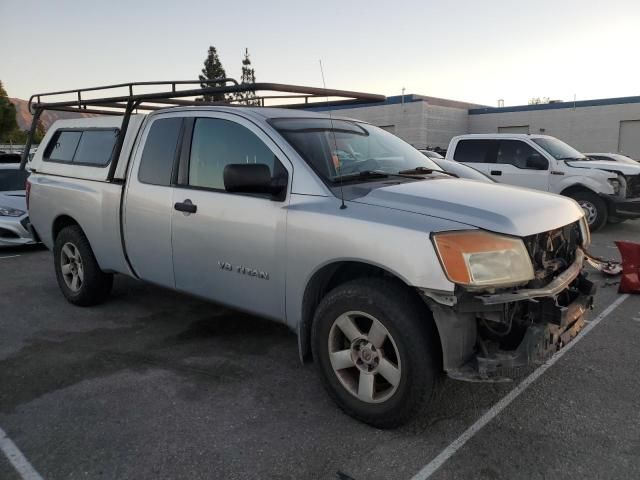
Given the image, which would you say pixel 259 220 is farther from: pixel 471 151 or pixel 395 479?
pixel 471 151

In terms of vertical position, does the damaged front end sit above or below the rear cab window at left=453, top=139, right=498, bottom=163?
below

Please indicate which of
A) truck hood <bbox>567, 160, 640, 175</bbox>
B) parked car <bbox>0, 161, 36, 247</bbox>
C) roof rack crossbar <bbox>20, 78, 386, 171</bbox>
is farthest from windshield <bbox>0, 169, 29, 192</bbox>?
truck hood <bbox>567, 160, 640, 175</bbox>

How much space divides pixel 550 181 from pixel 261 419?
9199 mm

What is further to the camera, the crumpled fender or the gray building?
the gray building

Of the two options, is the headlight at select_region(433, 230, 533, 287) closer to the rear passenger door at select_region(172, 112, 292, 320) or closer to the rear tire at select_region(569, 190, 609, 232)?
the rear passenger door at select_region(172, 112, 292, 320)

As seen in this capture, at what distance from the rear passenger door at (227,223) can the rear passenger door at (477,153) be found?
8.34 metres

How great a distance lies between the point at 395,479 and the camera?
2.58 m

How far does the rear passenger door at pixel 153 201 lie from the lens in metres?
4.11

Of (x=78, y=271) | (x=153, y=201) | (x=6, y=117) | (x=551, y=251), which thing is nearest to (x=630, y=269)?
(x=551, y=251)

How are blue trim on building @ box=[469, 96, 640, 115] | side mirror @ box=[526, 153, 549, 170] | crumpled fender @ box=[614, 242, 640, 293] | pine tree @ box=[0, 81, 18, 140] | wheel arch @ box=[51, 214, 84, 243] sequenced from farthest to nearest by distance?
pine tree @ box=[0, 81, 18, 140] < blue trim on building @ box=[469, 96, 640, 115] < side mirror @ box=[526, 153, 549, 170] < crumpled fender @ box=[614, 242, 640, 293] < wheel arch @ box=[51, 214, 84, 243]

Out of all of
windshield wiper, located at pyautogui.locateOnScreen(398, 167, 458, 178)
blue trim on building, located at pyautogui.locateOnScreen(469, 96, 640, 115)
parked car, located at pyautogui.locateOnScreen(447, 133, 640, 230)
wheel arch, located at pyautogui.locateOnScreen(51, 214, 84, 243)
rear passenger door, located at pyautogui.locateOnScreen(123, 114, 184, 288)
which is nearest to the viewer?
windshield wiper, located at pyautogui.locateOnScreen(398, 167, 458, 178)

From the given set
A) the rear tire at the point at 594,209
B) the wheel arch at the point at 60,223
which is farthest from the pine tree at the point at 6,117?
the rear tire at the point at 594,209

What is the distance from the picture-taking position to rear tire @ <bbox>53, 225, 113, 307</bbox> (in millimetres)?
5062

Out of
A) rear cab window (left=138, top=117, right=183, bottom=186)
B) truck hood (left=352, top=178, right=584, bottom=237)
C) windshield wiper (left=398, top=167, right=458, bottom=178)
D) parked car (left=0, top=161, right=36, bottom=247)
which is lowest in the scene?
parked car (left=0, top=161, right=36, bottom=247)
